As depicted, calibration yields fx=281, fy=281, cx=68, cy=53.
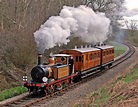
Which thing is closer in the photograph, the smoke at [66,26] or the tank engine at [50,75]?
the tank engine at [50,75]

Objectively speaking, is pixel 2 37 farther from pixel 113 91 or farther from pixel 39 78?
pixel 113 91

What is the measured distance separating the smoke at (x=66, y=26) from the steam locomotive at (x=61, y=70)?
44.4 inches

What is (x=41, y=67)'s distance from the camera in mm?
16891

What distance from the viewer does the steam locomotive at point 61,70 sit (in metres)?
17.0

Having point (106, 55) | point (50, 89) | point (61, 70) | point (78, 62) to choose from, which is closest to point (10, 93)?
point (50, 89)

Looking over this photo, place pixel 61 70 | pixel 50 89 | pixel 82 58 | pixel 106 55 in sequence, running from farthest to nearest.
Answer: pixel 106 55 < pixel 82 58 < pixel 61 70 < pixel 50 89

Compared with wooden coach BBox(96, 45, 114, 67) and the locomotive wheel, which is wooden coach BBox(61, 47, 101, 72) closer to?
wooden coach BBox(96, 45, 114, 67)

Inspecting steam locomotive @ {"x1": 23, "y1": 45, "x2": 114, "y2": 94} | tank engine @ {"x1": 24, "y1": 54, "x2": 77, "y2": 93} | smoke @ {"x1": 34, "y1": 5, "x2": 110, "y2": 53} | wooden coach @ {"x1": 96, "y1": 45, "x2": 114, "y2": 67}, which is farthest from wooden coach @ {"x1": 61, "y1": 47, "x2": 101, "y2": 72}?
wooden coach @ {"x1": 96, "y1": 45, "x2": 114, "y2": 67}

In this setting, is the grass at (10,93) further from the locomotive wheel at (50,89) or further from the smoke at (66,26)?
the smoke at (66,26)

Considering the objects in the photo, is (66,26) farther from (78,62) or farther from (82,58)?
(78,62)

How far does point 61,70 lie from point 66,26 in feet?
14.2

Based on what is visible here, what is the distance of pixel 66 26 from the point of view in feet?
69.7

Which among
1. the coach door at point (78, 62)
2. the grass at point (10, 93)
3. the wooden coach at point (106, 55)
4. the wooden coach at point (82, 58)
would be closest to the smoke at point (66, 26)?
the wooden coach at point (82, 58)

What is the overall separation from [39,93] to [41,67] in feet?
7.49
